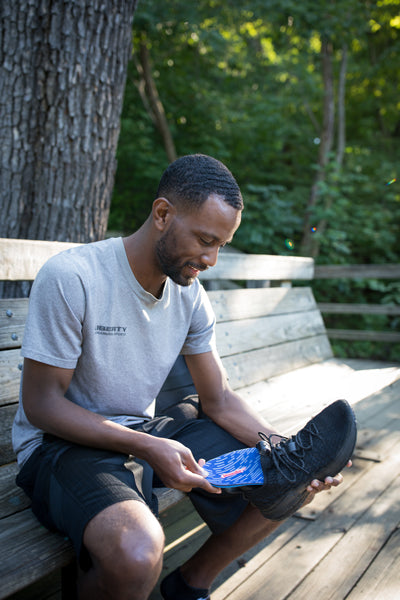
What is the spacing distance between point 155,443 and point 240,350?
160 cm

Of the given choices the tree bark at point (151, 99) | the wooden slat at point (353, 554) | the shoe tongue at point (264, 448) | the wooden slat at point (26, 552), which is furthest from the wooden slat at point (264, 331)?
the tree bark at point (151, 99)

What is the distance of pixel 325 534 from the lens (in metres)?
2.36

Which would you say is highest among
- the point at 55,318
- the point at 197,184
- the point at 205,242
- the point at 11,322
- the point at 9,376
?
the point at 197,184

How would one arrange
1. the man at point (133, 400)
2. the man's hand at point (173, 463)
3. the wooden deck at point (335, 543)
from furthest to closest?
the wooden deck at point (335, 543) → the man's hand at point (173, 463) → the man at point (133, 400)

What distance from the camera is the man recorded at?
1.33m

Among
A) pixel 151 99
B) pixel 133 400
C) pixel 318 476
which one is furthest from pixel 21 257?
pixel 151 99

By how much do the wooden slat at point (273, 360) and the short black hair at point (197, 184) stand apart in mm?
1370

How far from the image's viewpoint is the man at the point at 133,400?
4.35 feet

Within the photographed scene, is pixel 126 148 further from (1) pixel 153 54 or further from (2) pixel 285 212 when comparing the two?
(2) pixel 285 212

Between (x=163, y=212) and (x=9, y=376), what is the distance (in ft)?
2.79

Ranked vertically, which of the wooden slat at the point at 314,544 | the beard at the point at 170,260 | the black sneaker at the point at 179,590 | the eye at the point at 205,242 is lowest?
the wooden slat at the point at 314,544

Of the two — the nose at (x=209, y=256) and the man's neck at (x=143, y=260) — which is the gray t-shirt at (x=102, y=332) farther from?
the nose at (x=209, y=256)

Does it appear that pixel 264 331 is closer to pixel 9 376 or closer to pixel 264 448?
pixel 264 448

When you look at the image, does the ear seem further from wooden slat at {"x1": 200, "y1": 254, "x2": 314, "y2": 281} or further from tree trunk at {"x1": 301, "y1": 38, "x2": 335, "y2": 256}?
tree trunk at {"x1": 301, "y1": 38, "x2": 335, "y2": 256}
